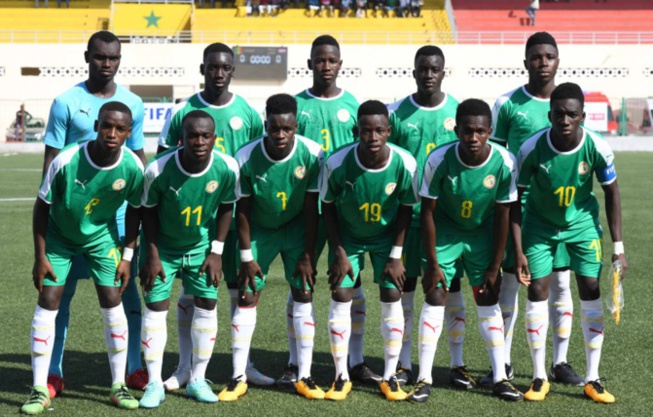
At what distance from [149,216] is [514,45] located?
120ft

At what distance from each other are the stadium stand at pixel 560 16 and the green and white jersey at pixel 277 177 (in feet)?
128

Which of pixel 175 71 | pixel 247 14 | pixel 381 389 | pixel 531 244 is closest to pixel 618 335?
pixel 531 244

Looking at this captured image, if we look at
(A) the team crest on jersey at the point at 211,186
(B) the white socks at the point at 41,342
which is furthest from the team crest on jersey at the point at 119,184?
(B) the white socks at the point at 41,342

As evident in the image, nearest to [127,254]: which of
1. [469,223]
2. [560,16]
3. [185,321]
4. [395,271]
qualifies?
[185,321]

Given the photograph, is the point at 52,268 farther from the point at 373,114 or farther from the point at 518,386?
the point at 518,386

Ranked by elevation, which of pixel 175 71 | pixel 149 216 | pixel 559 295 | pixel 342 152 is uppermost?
pixel 175 71

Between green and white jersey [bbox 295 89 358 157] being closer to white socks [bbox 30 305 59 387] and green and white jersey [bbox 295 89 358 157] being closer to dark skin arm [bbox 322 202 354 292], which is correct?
dark skin arm [bbox 322 202 354 292]

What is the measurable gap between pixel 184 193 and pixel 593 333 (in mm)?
2709

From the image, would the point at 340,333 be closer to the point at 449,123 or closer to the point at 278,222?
the point at 278,222

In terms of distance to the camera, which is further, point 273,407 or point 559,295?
point 559,295

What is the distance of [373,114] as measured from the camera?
18.8 feet

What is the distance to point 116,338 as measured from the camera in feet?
19.0

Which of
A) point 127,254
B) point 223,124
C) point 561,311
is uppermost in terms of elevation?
point 223,124

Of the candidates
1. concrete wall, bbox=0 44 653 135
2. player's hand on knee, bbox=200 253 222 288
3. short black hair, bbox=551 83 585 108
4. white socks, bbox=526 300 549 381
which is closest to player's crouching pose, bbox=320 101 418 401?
player's hand on knee, bbox=200 253 222 288
